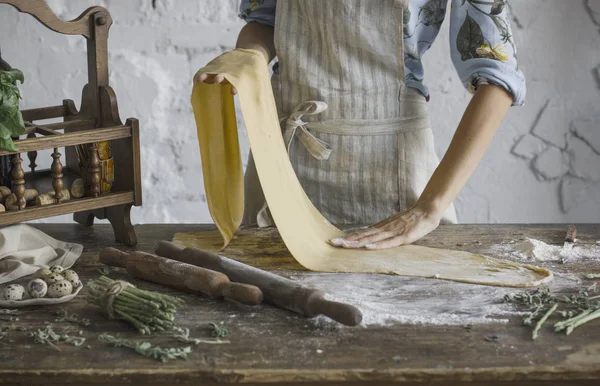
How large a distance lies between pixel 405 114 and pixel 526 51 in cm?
146

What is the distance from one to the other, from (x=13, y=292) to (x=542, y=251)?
98 cm

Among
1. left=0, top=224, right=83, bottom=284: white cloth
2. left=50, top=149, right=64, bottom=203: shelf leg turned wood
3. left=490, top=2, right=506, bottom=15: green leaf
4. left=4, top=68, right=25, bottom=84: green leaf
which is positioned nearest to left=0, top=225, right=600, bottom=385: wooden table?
left=0, top=224, right=83, bottom=284: white cloth

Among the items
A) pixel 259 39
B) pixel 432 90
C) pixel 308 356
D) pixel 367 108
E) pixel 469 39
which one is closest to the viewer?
pixel 308 356

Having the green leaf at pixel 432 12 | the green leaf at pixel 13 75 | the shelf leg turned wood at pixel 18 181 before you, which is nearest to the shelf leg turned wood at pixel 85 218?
the shelf leg turned wood at pixel 18 181

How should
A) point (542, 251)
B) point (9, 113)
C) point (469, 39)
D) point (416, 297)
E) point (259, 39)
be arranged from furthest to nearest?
point (259, 39) < point (469, 39) < point (542, 251) < point (9, 113) < point (416, 297)

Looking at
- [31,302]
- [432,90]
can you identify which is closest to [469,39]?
[31,302]

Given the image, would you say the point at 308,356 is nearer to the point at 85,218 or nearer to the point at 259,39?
the point at 85,218

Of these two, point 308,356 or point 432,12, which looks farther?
point 432,12

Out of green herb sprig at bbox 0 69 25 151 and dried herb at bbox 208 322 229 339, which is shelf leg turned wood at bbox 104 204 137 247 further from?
dried herb at bbox 208 322 229 339

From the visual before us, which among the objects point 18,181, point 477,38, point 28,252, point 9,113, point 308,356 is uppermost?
point 477,38

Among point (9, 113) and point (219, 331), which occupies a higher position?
point (9, 113)

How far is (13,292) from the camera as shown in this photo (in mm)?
1289

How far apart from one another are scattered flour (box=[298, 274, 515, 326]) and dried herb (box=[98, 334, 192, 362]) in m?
0.23

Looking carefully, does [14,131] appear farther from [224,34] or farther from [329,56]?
[224,34]
